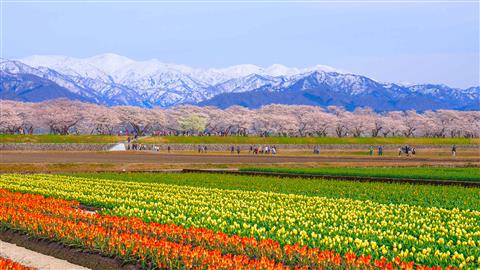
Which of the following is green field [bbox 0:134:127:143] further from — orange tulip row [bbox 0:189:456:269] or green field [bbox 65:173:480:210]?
orange tulip row [bbox 0:189:456:269]

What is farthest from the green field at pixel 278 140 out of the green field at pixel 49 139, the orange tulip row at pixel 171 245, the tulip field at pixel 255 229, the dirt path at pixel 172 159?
the orange tulip row at pixel 171 245

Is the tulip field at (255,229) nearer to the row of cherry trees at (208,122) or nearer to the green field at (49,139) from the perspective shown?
the green field at (49,139)

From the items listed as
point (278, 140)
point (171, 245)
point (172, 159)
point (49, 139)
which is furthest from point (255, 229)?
point (278, 140)

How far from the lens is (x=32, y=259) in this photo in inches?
629

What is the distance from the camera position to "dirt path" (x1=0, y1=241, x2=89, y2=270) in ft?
49.7

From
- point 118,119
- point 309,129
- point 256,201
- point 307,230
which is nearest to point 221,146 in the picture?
point 118,119

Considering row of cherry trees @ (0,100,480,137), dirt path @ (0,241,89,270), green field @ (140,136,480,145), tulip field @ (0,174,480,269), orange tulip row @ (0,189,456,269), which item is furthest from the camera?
row of cherry trees @ (0,100,480,137)

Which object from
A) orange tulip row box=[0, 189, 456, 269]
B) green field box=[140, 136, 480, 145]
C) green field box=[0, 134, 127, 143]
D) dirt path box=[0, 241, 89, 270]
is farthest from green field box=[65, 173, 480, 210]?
green field box=[140, 136, 480, 145]

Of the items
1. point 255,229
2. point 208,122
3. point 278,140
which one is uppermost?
point 208,122

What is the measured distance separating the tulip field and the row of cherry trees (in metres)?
119

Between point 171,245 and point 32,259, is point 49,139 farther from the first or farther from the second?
point 171,245

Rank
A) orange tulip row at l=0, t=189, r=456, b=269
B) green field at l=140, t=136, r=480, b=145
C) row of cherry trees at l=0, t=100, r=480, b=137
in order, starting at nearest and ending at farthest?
orange tulip row at l=0, t=189, r=456, b=269, green field at l=140, t=136, r=480, b=145, row of cherry trees at l=0, t=100, r=480, b=137

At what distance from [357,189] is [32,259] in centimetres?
2053

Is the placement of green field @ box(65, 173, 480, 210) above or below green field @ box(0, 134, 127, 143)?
below
